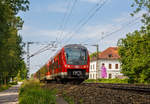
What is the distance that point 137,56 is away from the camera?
117 ft

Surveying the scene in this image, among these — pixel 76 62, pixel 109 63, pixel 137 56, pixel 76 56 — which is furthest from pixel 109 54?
pixel 76 62

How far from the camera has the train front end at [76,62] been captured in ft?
68.3

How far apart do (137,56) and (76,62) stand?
1679 cm

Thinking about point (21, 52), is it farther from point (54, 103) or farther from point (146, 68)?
point (54, 103)

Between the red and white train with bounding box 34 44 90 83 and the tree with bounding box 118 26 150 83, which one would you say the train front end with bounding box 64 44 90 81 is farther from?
the tree with bounding box 118 26 150 83

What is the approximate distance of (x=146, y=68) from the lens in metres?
33.7

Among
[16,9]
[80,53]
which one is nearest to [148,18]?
[80,53]

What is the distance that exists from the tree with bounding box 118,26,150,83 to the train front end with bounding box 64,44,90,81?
847 centimetres

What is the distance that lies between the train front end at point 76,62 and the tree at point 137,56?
847 centimetres

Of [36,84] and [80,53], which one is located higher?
[80,53]

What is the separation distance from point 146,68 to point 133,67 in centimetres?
198

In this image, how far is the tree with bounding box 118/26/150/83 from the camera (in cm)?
2841

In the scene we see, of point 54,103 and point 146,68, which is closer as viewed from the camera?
point 54,103

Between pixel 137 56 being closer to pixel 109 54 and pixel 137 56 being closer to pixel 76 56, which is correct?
pixel 76 56
